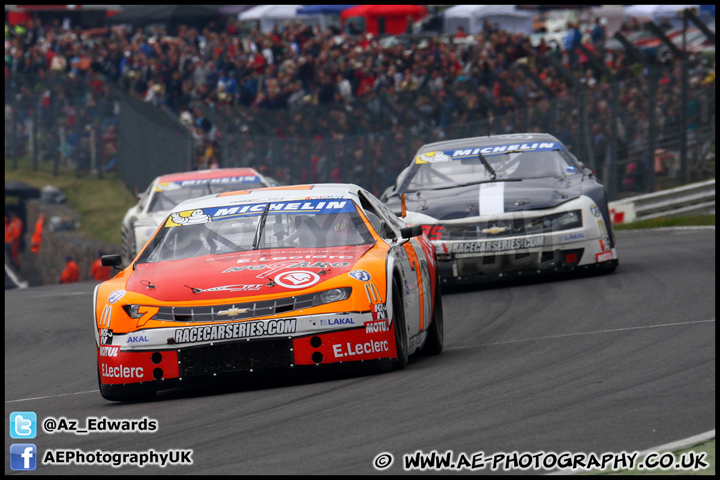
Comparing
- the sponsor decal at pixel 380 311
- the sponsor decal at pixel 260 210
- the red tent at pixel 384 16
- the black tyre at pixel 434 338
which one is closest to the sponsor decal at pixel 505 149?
the black tyre at pixel 434 338

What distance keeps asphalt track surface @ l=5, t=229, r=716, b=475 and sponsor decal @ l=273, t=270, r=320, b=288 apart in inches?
23.1

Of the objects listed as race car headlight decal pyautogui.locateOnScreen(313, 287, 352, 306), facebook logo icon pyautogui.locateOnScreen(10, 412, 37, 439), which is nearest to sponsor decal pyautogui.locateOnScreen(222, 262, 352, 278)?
race car headlight decal pyautogui.locateOnScreen(313, 287, 352, 306)

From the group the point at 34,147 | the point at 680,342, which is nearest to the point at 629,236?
the point at 680,342

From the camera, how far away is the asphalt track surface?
5059mm

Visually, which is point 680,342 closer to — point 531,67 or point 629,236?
point 629,236

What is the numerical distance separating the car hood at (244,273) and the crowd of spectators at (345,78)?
40.7 feet

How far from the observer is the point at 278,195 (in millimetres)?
8359

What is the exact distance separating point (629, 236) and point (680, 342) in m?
9.74

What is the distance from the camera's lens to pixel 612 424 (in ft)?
17.3

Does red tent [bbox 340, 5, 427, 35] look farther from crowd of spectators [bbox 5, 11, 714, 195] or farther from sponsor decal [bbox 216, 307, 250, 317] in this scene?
sponsor decal [bbox 216, 307, 250, 317]

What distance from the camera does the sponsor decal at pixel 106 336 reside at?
6.87m

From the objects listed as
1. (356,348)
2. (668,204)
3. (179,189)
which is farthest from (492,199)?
(668,204)

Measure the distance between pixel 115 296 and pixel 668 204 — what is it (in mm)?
13421

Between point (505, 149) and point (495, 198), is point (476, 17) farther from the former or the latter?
point (495, 198)
